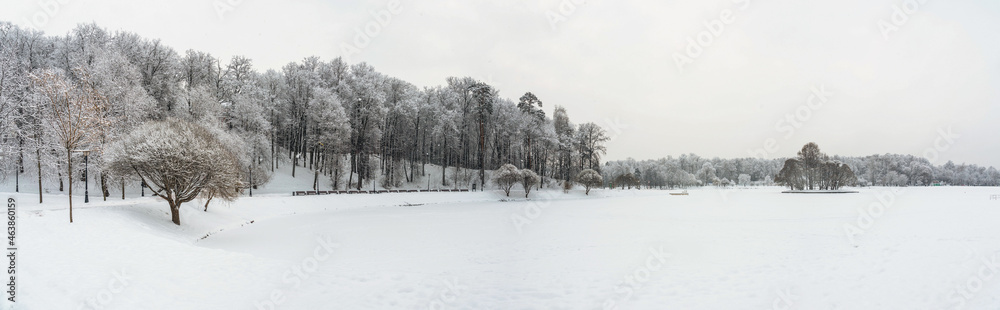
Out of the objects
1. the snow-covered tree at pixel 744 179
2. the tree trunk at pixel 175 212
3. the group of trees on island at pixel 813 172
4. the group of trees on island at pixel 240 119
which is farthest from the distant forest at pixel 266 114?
the snow-covered tree at pixel 744 179

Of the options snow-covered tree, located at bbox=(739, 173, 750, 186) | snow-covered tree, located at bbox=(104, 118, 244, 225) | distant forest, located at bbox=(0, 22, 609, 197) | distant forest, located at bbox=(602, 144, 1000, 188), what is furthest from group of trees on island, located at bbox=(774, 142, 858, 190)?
snow-covered tree, located at bbox=(104, 118, 244, 225)

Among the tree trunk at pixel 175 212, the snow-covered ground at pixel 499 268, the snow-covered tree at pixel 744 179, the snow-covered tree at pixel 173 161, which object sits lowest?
the snow-covered tree at pixel 744 179

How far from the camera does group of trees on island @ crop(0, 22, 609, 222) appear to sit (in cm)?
2158

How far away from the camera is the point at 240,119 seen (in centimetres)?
4238

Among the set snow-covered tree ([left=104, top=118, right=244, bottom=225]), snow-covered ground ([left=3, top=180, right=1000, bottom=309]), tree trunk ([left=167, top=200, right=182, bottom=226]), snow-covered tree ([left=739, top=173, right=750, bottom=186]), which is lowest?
snow-covered tree ([left=739, top=173, right=750, bottom=186])

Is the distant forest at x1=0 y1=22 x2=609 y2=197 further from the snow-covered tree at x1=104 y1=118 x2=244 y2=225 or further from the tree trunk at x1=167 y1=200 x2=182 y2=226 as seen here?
the tree trunk at x1=167 y1=200 x2=182 y2=226

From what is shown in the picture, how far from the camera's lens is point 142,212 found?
19125 millimetres

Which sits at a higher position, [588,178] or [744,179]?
[588,178]

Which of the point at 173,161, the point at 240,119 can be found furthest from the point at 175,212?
the point at 240,119

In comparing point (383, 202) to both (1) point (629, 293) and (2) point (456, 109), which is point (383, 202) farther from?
(1) point (629, 293)

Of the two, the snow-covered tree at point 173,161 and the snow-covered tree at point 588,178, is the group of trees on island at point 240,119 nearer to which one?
the snow-covered tree at point 173,161

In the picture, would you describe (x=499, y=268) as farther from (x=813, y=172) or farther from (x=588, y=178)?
(x=813, y=172)

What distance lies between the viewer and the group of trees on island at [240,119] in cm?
2158

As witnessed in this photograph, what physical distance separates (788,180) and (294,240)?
99314mm
